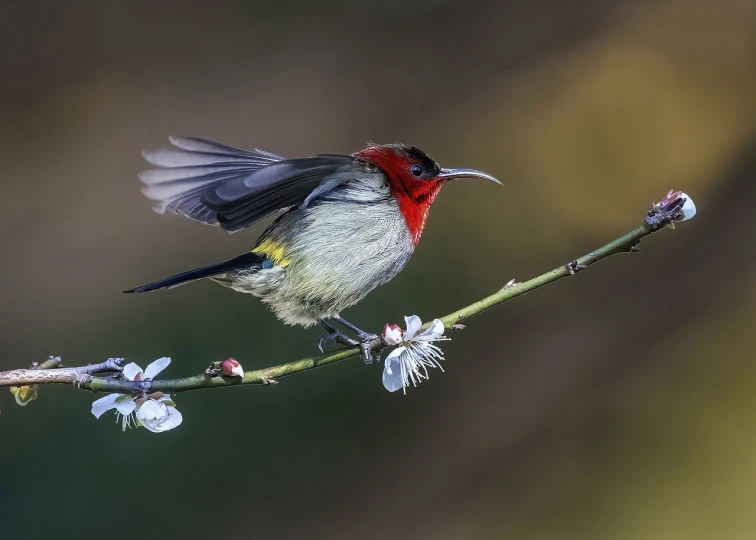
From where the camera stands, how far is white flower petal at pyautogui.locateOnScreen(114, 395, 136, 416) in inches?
51.3

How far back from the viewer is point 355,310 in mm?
3254

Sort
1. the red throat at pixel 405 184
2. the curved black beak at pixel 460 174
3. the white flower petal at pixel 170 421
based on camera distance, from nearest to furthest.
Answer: the white flower petal at pixel 170 421
the curved black beak at pixel 460 174
the red throat at pixel 405 184

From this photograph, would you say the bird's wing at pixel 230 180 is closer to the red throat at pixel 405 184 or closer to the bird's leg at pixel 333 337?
the red throat at pixel 405 184

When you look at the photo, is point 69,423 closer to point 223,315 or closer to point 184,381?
point 223,315

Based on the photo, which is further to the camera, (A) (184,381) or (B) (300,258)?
(B) (300,258)

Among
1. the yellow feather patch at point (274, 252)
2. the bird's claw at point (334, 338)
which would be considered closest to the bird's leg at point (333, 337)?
the bird's claw at point (334, 338)

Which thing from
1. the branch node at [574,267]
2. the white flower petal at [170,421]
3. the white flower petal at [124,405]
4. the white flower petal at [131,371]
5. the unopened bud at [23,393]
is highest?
the unopened bud at [23,393]

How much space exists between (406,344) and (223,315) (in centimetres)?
223

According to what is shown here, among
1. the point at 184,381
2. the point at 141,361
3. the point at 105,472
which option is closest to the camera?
the point at 184,381

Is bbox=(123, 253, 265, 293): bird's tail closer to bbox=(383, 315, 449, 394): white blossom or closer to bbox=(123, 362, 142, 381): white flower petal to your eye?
bbox=(123, 362, 142, 381): white flower petal

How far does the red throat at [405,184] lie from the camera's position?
5.43ft

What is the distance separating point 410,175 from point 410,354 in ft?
1.39

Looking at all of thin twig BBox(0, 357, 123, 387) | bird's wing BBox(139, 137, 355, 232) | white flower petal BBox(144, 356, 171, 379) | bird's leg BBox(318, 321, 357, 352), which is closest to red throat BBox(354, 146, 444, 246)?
bird's wing BBox(139, 137, 355, 232)

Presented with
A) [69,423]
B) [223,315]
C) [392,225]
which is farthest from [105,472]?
[392,225]
